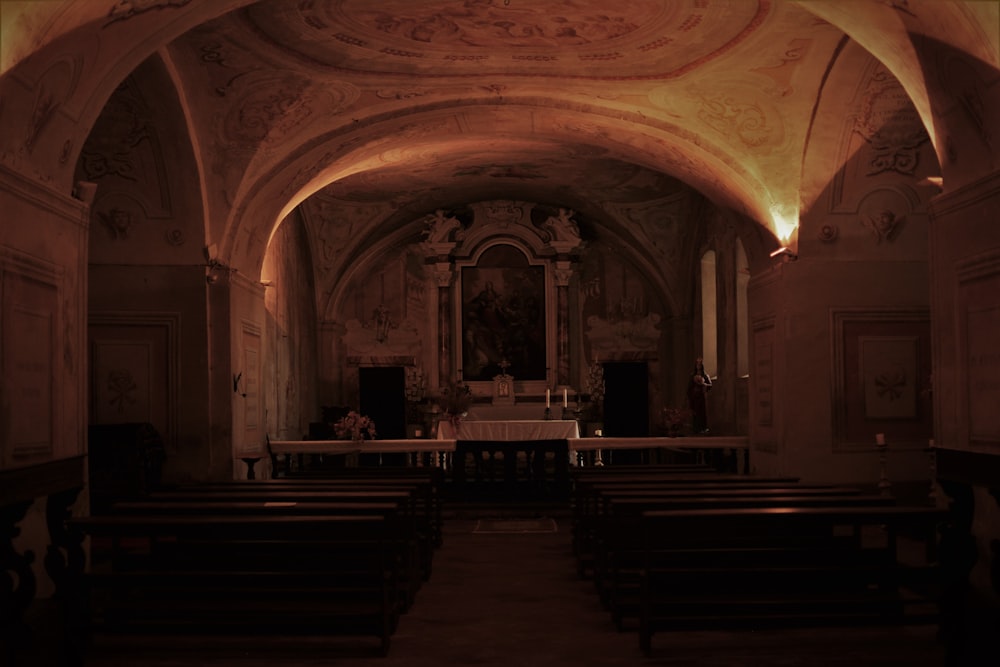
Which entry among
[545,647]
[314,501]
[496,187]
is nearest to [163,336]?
[314,501]

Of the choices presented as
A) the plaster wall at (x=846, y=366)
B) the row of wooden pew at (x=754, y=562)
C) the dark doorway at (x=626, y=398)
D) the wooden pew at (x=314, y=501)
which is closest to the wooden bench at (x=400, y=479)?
the wooden pew at (x=314, y=501)

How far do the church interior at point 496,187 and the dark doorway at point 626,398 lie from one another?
137 cm

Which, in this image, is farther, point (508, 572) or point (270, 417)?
point (270, 417)

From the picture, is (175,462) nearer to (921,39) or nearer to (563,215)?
(921,39)

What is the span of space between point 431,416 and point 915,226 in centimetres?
1065

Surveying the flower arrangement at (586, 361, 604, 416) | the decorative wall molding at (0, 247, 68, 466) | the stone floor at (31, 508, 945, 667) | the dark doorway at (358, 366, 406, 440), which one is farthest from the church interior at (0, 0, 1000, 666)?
the dark doorway at (358, 366, 406, 440)

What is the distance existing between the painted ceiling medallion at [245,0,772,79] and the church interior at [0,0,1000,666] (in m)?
0.04

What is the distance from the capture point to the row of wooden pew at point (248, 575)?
5980 millimetres

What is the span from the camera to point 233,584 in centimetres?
616

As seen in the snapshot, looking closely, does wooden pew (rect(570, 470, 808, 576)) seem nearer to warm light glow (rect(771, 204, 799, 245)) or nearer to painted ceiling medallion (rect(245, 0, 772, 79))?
warm light glow (rect(771, 204, 799, 245))

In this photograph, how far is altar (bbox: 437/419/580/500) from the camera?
580 inches

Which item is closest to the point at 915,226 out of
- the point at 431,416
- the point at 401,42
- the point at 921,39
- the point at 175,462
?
the point at 921,39

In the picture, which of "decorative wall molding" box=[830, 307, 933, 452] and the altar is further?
the altar

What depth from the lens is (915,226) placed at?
12.2m
